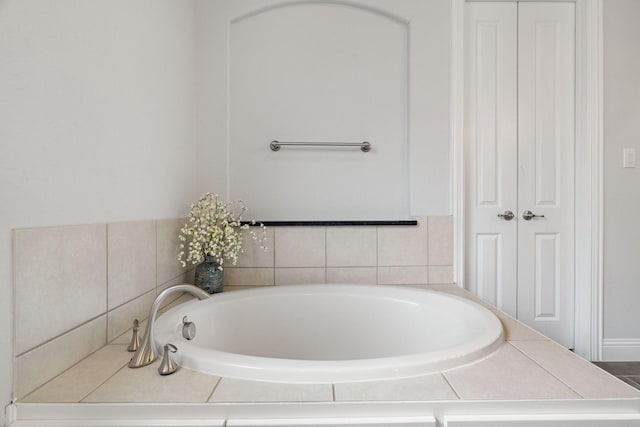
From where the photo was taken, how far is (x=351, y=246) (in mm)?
1767

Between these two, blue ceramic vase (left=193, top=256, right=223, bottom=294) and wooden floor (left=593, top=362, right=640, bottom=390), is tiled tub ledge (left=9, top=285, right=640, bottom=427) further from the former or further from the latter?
wooden floor (left=593, top=362, right=640, bottom=390)

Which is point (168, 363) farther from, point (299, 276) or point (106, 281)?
point (299, 276)

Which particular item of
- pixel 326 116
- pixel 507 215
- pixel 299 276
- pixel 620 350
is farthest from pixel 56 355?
pixel 620 350

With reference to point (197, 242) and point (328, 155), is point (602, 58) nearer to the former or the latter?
point (328, 155)

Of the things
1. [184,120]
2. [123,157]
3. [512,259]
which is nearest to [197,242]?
[123,157]

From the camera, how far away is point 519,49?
1933mm

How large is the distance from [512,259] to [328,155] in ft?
4.15

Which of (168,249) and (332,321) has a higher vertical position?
(168,249)

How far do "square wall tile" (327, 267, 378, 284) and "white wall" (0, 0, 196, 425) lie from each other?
845 millimetres

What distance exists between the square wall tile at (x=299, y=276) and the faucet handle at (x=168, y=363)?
0.95m

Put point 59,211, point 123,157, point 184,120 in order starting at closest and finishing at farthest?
point 59,211 → point 123,157 → point 184,120

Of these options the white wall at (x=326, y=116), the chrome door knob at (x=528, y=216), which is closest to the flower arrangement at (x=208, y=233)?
the white wall at (x=326, y=116)

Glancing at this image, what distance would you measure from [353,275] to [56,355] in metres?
1.28

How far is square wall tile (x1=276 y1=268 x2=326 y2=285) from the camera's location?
1.76m
